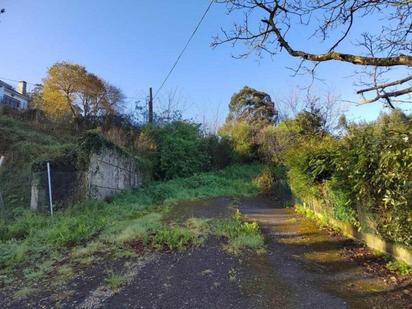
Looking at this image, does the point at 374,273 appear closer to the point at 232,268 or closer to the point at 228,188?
Result: the point at 232,268

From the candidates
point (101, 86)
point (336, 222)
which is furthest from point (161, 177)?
point (336, 222)

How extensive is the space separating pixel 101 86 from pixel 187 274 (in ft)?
75.6

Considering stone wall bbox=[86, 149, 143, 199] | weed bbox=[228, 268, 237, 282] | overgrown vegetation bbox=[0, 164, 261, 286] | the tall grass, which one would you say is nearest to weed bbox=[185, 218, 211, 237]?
overgrown vegetation bbox=[0, 164, 261, 286]

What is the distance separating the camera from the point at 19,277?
4.96 m

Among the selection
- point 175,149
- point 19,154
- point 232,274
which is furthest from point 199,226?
point 175,149

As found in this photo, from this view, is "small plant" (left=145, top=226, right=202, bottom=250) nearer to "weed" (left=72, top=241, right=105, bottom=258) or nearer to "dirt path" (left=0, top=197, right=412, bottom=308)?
"dirt path" (left=0, top=197, right=412, bottom=308)

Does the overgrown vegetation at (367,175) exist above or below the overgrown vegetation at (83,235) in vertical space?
above

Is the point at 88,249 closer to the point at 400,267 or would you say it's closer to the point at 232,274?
the point at 232,274

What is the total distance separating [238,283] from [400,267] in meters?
2.32

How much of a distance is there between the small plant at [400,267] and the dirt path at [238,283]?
0.23 meters

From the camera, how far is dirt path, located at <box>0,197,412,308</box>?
13.0 feet

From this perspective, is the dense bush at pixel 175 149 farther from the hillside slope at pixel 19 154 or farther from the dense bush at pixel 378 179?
the dense bush at pixel 378 179

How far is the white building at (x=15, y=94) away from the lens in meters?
31.8

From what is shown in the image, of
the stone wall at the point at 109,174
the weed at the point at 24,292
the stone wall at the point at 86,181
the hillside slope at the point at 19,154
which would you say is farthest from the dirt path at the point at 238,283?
the hillside slope at the point at 19,154
